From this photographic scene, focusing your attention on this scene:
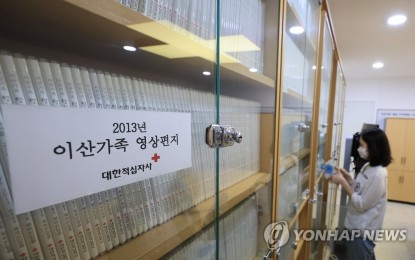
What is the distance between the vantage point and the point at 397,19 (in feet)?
7.88

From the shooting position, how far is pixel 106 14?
350 mm

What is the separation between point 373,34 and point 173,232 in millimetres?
3479

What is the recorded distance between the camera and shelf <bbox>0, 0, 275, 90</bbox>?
35 cm

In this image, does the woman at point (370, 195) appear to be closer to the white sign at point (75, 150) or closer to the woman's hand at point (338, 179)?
the woman's hand at point (338, 179)

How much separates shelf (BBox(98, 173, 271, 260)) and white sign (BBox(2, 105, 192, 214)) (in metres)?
0.15

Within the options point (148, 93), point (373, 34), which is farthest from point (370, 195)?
point (373, 34)

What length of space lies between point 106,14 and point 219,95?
1.27 feet

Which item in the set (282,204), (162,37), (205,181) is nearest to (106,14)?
(162,37)

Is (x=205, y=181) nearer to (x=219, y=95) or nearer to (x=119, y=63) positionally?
(x=219, y=95)

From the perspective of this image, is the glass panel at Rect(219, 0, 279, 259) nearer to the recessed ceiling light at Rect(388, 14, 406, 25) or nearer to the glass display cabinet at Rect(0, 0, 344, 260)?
the glass display cabinet at Rect(0, 0, 344, 260)

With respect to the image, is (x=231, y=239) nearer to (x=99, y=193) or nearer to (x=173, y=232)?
(x=173, y=232)

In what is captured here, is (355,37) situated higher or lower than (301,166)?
higher

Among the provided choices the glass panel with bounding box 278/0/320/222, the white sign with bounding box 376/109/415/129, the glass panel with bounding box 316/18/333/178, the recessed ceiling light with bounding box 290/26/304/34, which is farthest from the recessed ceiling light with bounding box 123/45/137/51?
the white sign with bounding box 376/109/415/129

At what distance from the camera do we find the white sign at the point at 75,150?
0.30 metres
